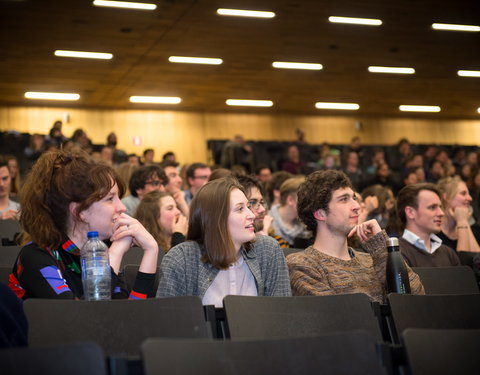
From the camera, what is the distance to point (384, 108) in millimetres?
16938

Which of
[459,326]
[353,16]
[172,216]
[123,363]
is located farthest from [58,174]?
[353,16]

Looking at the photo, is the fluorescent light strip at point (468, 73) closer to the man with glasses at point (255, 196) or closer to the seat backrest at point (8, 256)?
the man with glasses at point (255, 196)

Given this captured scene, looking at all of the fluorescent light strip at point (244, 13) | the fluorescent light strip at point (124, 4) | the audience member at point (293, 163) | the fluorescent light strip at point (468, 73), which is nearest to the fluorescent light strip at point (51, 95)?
the audience member at point (293, 163)

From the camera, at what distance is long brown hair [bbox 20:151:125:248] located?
2709 millimetres

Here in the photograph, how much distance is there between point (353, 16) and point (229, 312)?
344 inches

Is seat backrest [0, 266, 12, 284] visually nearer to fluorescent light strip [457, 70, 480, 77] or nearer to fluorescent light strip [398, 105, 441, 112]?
fluorescent light strip [457, 70, 480, 77]

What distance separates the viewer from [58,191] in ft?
8.97

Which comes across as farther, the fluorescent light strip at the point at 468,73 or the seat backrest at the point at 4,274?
the fluorescent light strip at the point at 468,73

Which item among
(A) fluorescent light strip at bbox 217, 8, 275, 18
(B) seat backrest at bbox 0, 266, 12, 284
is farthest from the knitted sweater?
(A) fluorescent light strip at bbox 217, 8, 275, 18

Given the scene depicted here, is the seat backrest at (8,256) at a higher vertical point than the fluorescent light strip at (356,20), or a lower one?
lower

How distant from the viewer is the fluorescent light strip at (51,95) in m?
14.0

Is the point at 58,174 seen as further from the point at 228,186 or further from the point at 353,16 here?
the point at 353,16

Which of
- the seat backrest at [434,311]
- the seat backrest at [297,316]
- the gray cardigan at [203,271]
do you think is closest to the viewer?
the seat backrest at [297,316]

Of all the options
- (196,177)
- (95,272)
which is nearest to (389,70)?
(196,177)
